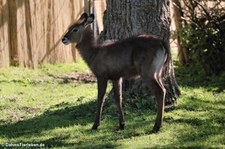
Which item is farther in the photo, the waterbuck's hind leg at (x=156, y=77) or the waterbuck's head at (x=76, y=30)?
the waterbuck's head at (x=76, y=30)

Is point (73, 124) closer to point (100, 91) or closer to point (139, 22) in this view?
point (100, 91)

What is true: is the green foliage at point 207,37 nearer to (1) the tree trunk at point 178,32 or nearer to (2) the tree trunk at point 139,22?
(1) the tree trunk at point 178,32

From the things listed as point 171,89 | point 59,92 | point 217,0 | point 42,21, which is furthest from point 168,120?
point 42,21

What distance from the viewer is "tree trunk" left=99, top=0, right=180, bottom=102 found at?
374 inches

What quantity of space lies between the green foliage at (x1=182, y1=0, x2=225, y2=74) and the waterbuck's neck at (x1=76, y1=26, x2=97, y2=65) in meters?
5.52

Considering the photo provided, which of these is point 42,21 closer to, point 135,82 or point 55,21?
point 55,21

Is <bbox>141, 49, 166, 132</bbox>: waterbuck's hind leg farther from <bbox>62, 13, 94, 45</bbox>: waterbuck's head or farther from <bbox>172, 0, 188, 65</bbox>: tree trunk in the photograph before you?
<bbox>172, 0, 188, 65</bbox>: tree trunk

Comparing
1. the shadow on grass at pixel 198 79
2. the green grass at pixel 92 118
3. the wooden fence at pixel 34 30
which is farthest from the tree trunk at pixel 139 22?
the wooden fence at pixel 34 30

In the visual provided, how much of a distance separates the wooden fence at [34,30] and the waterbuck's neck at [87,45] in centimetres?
584

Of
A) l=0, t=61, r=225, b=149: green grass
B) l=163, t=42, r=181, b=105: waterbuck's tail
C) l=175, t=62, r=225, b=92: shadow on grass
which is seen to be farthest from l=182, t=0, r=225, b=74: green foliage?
l=163, t=42, r=181, b=105: waterbuck's tail

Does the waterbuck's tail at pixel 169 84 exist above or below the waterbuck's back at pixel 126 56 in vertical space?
below

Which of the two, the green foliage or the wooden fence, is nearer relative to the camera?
the green foliage

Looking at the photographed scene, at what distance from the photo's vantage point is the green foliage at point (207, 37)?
13.4 m

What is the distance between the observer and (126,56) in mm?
8039
